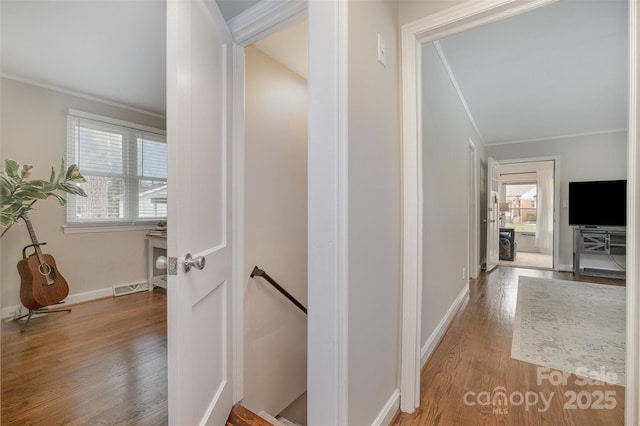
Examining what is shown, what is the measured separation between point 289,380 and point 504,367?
152 centimetres

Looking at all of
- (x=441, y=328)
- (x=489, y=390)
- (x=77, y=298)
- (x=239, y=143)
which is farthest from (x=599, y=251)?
(x=77, y=298)

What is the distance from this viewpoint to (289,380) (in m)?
2.14

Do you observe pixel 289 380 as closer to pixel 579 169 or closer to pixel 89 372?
pixel 89 372

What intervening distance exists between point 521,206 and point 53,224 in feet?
32.7

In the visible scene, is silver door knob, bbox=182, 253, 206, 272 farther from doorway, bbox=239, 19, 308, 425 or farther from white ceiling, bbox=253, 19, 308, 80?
white ceiling, bbox=253, 19, 308, 80

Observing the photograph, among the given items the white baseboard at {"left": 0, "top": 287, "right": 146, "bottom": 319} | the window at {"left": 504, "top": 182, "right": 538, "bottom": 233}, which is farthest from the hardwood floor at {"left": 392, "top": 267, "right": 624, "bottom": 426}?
the window at {"left": 504, "top": 182, "right": 538, "bottom": 233}

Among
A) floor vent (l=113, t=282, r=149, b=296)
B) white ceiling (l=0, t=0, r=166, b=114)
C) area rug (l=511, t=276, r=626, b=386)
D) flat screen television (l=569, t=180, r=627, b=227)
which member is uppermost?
white ceiling (l=0, t=0, r=166, b=114)

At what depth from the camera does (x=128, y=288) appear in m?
3.46

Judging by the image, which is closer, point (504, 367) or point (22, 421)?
point (22, 421)

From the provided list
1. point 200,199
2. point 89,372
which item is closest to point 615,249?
point 200,199

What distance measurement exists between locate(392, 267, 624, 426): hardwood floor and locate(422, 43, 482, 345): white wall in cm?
23

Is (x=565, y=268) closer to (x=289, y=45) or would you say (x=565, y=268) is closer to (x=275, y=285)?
(x=275, y=285)

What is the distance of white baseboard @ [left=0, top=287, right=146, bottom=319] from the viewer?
104 inches

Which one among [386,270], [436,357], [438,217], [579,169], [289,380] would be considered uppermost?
[579,169]
